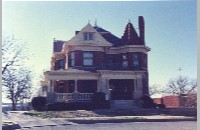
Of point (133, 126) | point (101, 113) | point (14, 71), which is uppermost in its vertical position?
point (14, 71)

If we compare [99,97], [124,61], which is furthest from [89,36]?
[99,97]

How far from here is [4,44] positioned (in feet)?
18.1

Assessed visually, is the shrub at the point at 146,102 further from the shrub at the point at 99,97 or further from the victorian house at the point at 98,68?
the shrub at the point at 99,97

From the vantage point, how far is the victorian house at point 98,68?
693 centimetres

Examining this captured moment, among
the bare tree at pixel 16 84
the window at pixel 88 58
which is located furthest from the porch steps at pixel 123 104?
the window at pixel 88 58

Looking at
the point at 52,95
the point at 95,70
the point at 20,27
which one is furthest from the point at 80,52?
the point at 20,27

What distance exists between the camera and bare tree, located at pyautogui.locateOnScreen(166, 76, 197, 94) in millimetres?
5350

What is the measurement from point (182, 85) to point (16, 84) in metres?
2.85

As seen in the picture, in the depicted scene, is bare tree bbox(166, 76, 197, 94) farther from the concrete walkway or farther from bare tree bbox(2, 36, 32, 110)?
bare tree bbox(2, 36, 32, 110)

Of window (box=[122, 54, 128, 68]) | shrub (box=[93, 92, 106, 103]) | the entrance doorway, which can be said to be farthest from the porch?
window (box=[122, 54, 128, 68])

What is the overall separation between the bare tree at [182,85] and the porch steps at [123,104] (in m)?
0.85

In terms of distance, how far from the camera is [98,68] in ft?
29.7

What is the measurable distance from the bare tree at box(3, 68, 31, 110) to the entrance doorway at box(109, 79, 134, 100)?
2.05 m

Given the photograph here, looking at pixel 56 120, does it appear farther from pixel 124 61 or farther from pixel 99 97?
pixel 124 61
